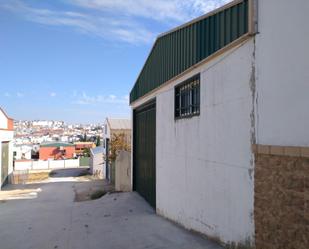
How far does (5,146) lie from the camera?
3359 centimetres

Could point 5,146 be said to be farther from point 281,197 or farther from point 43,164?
point 281,197

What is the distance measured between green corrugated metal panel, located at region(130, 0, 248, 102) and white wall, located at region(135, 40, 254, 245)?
341 millimetres

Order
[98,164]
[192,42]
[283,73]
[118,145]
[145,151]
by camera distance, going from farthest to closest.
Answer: [98,164], [118,145], [145,151], [192,42], [283,73]

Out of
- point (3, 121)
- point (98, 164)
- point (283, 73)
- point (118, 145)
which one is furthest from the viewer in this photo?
point (98, 164)

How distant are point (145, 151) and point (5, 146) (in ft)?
71.6

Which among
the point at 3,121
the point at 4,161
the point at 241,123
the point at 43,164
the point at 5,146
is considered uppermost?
the point at 3,121

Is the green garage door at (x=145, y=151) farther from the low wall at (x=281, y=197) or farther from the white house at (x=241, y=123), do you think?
the low wall at (x=281, y=197)

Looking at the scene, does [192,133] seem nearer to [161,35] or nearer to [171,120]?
[171,120]

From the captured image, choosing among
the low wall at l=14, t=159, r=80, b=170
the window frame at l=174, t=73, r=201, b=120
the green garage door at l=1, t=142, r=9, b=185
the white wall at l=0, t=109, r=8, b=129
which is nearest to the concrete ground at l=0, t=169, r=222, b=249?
the window frame at l=174, t=73, r=201, b=120

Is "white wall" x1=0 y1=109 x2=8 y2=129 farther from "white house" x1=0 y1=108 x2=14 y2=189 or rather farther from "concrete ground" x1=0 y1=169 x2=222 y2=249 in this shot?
"concrete ground" x1=0 y1=169 x2=222 y2=249

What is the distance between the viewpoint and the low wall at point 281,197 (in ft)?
15.4

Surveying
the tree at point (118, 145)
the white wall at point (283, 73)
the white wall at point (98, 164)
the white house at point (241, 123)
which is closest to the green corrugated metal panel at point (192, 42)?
the white house at point (241, 123)

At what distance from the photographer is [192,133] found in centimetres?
930

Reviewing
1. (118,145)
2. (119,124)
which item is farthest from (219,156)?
(119,124)
